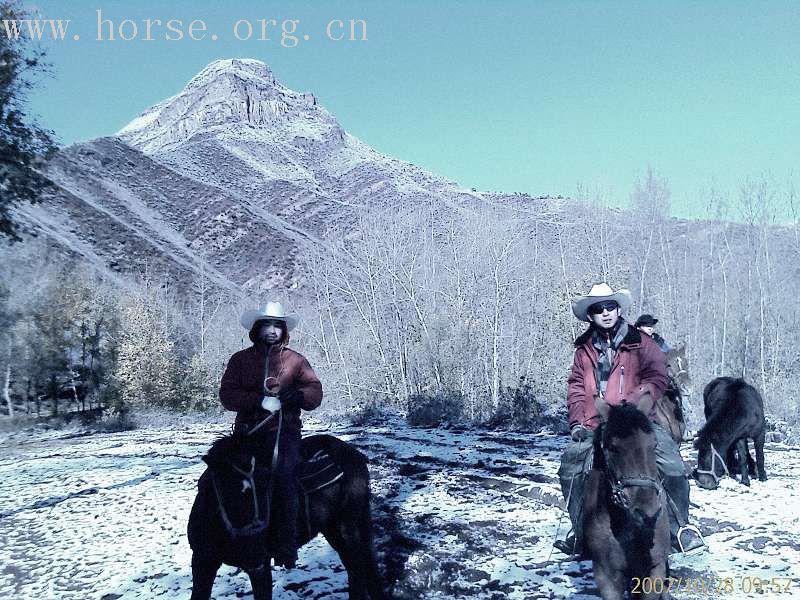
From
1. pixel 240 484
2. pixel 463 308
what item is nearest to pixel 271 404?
pixel 240 484

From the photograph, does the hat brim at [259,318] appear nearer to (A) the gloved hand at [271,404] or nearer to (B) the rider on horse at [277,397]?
(B) the rider on horse at [277,397]

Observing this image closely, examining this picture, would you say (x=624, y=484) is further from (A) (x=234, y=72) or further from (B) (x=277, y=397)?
(A) (x=234, y=72)

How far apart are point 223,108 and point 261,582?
608 feet

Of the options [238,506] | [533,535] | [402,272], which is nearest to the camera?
[238,506]

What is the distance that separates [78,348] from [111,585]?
26806 mm

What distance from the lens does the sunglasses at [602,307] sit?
4.26m

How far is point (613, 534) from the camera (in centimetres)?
365

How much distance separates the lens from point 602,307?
4.28 m

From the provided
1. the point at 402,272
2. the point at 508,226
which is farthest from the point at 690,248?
the point at 402,272

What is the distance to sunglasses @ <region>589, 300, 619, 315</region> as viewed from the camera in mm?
4262

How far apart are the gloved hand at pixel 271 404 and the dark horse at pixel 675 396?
5.64 m

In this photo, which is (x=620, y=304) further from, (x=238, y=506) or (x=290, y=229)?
(x=290, y=229)

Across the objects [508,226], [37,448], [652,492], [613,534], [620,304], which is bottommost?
[37,448]
